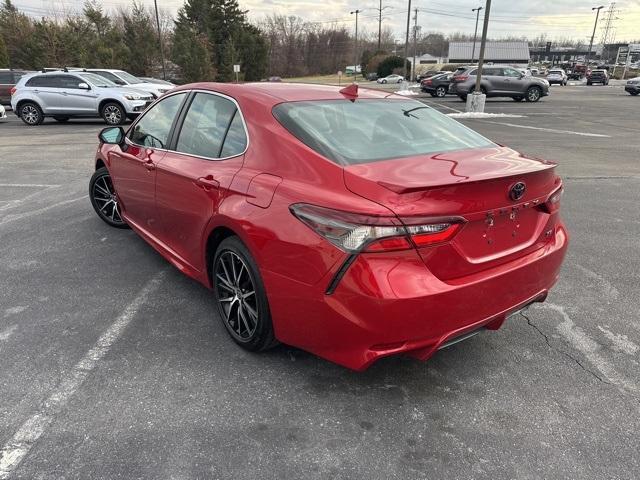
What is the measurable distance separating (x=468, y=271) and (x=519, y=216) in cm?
47

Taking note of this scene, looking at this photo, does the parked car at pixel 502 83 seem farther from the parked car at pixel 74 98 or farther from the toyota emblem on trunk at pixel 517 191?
the toyota emblem on trunk at pixel 517 191

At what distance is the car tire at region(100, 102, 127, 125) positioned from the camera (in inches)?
609

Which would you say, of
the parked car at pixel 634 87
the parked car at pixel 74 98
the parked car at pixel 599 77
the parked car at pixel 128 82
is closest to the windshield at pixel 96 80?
the parked car at pixel 74 98

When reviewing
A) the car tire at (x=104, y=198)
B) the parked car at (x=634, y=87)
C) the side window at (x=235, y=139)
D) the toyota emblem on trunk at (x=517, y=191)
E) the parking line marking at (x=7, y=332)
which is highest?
the side window at (x=235, y=139)

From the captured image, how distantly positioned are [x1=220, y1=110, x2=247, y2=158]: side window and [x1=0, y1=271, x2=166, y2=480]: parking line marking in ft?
4.65

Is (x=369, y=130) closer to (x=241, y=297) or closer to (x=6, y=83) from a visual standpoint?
(x=241, y=297)

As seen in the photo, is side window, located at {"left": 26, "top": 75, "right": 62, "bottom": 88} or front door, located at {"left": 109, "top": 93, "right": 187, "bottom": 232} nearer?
front door, located at {"left": 109, "top": 93, "right": 187, "bottom": 232}

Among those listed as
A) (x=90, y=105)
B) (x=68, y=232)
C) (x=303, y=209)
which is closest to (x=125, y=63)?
(x=90, y=105)

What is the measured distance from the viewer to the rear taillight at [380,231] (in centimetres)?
216

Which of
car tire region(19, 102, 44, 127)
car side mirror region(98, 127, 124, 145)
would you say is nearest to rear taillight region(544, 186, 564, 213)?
car side mirror region(98, 127, 124, 145)

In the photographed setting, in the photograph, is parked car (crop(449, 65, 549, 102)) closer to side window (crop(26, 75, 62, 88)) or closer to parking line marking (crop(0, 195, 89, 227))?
side window (crop(26, 75, 62, 88))

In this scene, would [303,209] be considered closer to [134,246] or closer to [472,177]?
[472,177]

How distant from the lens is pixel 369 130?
301cm

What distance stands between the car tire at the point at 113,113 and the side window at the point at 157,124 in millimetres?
12293
